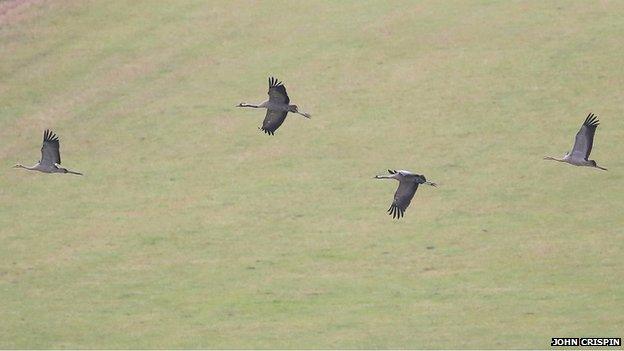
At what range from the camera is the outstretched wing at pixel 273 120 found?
101 ft

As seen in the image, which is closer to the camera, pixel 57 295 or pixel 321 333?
pixel 321 333

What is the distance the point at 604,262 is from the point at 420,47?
47.5 feet

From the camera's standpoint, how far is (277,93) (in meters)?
29.7

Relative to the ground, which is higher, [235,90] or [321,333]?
[235,90]

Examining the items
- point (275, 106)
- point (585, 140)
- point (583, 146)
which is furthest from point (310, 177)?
point (585, 140)

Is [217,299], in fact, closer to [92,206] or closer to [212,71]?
[92,206]

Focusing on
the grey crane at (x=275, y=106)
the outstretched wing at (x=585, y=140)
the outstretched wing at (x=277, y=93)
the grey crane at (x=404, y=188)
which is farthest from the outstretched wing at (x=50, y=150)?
the outstretched wing at (x=585, y=140)

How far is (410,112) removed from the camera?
1887 inches

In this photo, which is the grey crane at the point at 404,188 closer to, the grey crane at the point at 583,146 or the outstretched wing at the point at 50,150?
the grey crane at the point at 583,146

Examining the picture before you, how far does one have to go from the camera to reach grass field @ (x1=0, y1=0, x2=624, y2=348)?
1485 inches

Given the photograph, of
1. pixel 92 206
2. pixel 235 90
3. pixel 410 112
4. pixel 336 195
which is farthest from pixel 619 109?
pixel 92 206

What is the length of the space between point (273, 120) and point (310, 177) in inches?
560

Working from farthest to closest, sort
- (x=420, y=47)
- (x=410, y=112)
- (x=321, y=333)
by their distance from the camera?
(x=420, y=47)
(x=410, y=112)
(x=321, y=333)

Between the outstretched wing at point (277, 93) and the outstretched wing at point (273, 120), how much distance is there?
0.57 meters
